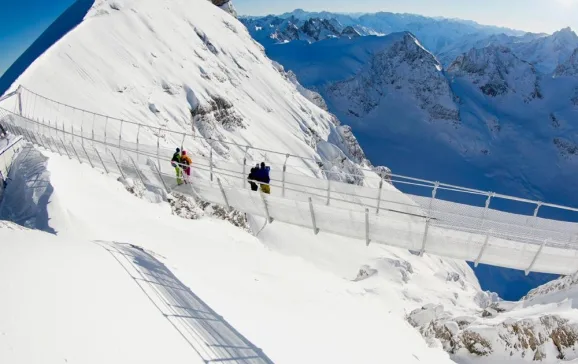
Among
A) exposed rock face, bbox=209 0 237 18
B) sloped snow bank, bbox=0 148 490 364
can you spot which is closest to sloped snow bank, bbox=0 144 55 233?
sloped snow bank, bbox=0 148 490 364

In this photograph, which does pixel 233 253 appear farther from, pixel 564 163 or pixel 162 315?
pixel 564 163

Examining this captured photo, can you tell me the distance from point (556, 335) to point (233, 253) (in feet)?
36.9

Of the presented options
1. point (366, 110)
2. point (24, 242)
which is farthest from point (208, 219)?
point (366, 110)

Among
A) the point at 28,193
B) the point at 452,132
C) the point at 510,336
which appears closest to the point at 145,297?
the point at 28,193

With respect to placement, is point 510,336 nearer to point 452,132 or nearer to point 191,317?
point 191,317

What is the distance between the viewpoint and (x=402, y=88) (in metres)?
197

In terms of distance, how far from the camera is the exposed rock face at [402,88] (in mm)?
184500

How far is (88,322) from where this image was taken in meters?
6.84

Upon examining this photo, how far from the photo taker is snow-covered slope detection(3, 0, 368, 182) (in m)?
34.4

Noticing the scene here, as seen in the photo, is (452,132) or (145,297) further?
(452,132)

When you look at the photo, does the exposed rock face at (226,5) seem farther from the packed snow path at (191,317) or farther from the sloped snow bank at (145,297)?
the packed snow path at (191,317)

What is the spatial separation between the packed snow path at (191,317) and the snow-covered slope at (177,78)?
694 inches

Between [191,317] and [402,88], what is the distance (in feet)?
654

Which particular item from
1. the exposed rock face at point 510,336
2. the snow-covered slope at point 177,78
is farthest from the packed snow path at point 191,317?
the snow-covered slope at point 177,78
